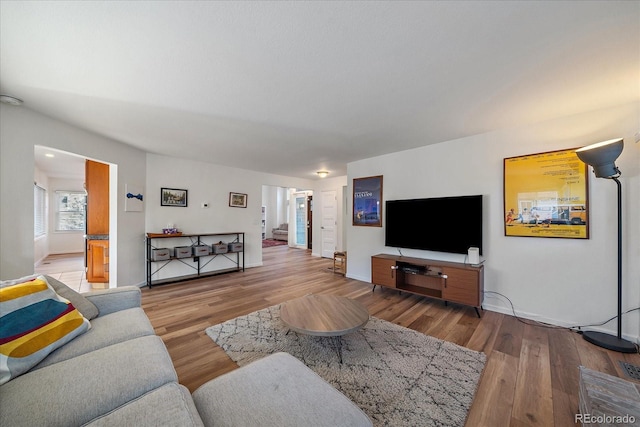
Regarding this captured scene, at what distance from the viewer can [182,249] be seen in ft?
14.6

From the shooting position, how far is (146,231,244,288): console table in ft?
14.1

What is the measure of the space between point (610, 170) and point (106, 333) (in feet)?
13.9

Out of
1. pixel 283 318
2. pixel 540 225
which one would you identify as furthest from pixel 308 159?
pixel 540 225

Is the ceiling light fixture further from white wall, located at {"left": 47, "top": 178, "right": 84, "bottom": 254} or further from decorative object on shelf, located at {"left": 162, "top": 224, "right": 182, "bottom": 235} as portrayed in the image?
white wall, located at {"left": 47, "top": 178, "right": 84, "bottom": 254}

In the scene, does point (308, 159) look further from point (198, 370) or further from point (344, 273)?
point (198, 370)

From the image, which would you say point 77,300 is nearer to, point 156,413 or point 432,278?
point 156,413

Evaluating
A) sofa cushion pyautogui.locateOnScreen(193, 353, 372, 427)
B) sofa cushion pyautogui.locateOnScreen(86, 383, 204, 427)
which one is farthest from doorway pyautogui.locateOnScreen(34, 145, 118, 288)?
sofa cushion pyautogui.locateOnScreen(193, 353, 372, 427)

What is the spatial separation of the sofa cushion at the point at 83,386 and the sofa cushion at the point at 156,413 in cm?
15

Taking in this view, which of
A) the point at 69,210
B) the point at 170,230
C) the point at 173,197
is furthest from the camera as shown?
the point at 69,210

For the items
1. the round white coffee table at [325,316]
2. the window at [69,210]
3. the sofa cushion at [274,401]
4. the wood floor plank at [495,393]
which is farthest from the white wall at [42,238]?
the wood floor plank at [495,393]

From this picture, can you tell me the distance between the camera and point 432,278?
11.7 ft

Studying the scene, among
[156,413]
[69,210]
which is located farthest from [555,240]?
[69,210]

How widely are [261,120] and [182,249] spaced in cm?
307

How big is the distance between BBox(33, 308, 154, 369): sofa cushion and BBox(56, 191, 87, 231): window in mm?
7633
